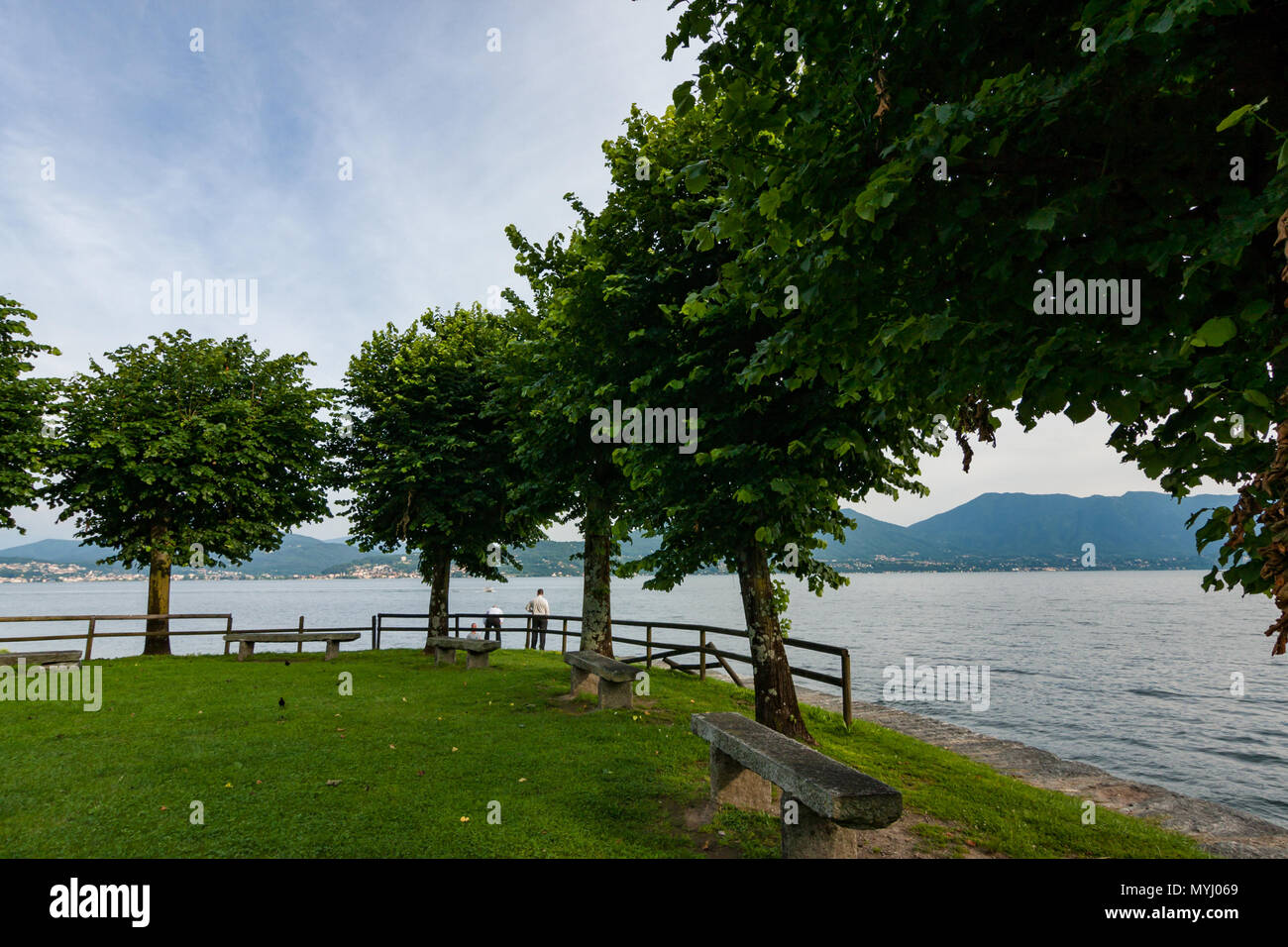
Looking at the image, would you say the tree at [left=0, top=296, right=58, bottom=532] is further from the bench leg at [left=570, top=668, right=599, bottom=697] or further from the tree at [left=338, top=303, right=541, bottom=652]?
the bench leg at [left=570, top=668, right=599, bottom=697]

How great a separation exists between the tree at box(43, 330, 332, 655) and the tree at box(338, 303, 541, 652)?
80.1 inches

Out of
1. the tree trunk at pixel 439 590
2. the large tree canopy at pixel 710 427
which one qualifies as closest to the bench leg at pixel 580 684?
the large tree canopy at pixel 710 427

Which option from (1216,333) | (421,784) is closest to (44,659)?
(421,784)

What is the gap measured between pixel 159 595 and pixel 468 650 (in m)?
11.6

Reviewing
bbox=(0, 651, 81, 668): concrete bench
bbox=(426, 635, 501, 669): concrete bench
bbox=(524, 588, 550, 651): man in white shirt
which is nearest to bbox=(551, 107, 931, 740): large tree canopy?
bbox=(426, 635, 501, 669): concrete bench

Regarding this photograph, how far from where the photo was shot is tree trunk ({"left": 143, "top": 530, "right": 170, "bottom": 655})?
766 inches

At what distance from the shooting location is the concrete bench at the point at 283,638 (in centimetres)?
1689

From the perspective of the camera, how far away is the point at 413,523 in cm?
1934

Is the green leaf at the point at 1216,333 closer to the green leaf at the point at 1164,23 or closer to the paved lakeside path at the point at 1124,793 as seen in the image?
the green leaf at the point at 1164,23

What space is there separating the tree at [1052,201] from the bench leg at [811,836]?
2994 millimetres

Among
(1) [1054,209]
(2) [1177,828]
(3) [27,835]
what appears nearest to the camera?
(1) [1054,209]

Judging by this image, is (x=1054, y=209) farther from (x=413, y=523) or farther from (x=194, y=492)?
(x=194, y=492)
